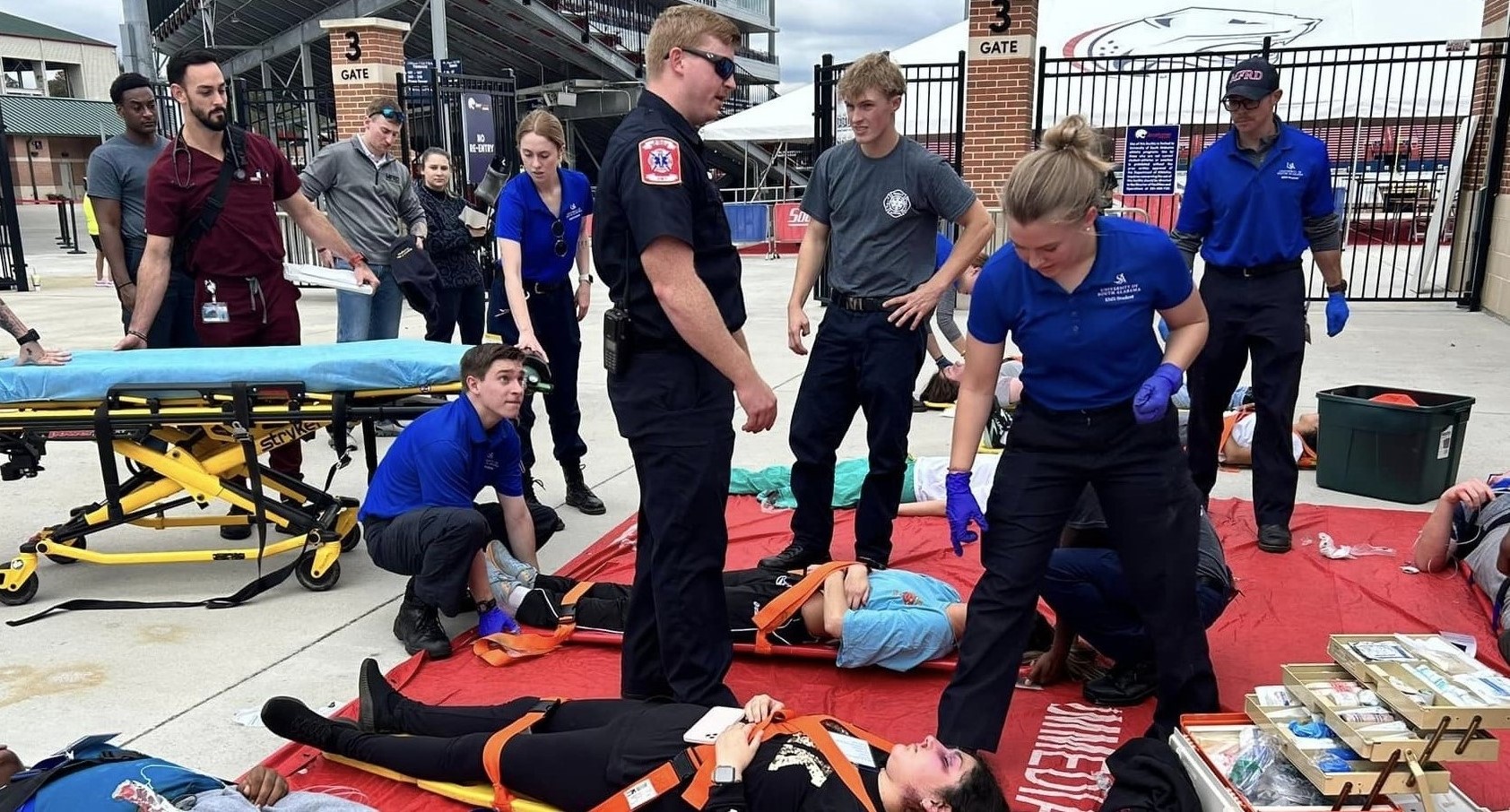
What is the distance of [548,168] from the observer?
4.51m

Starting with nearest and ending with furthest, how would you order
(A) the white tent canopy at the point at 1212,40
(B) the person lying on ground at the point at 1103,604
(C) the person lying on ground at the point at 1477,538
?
(B) the person lying on ground at the point at 1103,604 < (C) the person lying on ground at the point at 1477,538 < (A) the white tent canopy at the point at 1212,40

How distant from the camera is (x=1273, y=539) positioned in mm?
4273

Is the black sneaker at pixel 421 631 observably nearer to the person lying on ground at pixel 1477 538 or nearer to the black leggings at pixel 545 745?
the black leggings at pixel 545 745

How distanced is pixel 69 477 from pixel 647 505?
433cm

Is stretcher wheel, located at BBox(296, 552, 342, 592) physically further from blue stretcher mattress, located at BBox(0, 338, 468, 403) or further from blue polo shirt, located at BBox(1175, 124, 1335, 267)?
blue polo shirt, located at BBox(1175, 124, 1335, 267)

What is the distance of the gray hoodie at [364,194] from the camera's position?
19.4ft

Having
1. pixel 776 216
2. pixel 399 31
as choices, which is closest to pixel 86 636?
pixel 399 31

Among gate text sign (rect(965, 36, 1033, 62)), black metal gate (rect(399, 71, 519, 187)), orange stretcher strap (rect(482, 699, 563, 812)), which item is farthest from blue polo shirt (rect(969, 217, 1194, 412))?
black metal gate (rect(399, 71, 519, 187))

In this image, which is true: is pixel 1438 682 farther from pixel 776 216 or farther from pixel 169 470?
pixel 776 216

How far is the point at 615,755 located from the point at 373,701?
0.81 meters

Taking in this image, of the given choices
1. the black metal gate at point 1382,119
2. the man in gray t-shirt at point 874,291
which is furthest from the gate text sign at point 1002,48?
the man in gray t-shirt at point 874,291

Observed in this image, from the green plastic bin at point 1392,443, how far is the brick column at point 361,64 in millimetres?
11531

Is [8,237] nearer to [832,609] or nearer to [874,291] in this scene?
[874,291]

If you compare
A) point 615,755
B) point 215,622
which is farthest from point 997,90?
point 615,755
